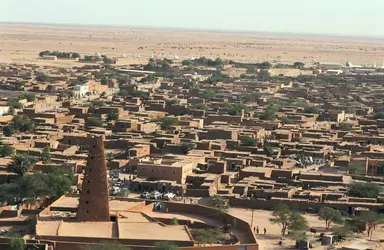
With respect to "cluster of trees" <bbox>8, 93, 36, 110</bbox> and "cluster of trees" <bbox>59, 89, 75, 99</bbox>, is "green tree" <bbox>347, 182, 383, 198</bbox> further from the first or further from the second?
"cluster of trees" <bbox>59, 89, 75, 99</bbox>

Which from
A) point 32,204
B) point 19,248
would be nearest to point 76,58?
point 32,204

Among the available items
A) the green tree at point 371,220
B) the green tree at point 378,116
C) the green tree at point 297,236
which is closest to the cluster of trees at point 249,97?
the green tree at point 378,116

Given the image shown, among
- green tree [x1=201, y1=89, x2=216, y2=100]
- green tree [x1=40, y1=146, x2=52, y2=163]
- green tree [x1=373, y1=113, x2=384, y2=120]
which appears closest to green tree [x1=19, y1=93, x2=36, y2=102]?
green tree [x1=201, y1=89, x2=216, y2=100]

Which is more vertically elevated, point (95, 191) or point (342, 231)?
point (95, 191)

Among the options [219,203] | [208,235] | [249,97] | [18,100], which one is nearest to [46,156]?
[219,203]

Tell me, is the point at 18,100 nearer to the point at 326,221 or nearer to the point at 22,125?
the point at 22,125

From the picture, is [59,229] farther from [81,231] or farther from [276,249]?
[276,249]
